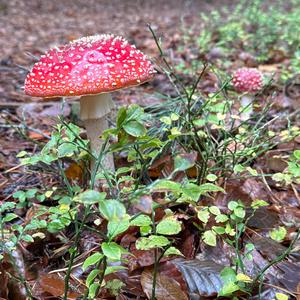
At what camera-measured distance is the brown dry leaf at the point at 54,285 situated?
1.78 m

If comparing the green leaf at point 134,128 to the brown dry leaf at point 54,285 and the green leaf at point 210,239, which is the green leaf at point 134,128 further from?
the brown dry leaf at point 54,285

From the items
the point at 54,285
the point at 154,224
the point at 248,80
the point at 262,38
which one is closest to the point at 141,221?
the point at 154,224

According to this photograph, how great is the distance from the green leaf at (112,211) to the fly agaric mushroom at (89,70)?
1063mm

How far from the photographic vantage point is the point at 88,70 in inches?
85.3

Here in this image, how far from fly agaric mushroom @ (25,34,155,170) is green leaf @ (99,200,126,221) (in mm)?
1063

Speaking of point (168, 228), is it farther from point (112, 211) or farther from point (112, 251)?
point (112, 211)

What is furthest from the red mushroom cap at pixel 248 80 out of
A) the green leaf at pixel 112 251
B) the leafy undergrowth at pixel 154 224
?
the green leaf at pixel 112 251

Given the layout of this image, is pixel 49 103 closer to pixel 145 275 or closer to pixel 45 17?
pixel 145 275

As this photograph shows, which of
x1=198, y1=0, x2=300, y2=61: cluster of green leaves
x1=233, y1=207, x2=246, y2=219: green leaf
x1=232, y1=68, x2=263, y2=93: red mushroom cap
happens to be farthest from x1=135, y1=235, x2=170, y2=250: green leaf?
x1=198, y1=0, x2=300, y2=61: cluster of green leaves

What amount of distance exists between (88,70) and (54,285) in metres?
1.01

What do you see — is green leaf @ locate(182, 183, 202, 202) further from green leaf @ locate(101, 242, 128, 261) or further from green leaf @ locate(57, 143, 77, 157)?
green leaf @ locate(57, 143, 77, 157)

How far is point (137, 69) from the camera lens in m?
2.26

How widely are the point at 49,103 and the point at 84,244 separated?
220cm

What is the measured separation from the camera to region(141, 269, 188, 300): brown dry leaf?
173cm
